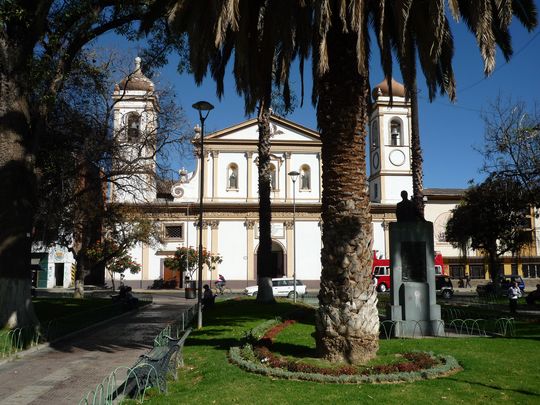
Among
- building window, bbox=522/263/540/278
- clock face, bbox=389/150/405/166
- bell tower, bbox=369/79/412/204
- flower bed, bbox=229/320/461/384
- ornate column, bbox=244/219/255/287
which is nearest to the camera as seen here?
flower bed, bbox=229/320/461/384

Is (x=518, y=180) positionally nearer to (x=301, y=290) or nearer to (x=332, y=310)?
(x=301, y=290)

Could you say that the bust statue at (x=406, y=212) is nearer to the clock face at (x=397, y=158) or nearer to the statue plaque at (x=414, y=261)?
the statue plaque at (x=414, y=261)

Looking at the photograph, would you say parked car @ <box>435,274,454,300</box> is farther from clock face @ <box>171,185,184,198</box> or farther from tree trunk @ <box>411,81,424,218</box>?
clock face @ <box>171,185,184,198</box>

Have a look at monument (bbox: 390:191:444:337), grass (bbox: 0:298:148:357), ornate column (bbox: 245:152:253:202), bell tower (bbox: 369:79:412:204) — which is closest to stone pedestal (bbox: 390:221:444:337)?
monument (bbox: 390:191:444:337)

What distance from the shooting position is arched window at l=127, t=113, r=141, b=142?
2141 cm

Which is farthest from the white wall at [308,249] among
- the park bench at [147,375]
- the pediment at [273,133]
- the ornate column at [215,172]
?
the park bench at [147,375]

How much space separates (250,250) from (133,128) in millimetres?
25165

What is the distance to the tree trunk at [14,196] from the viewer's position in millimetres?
13547

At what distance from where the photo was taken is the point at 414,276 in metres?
13.7

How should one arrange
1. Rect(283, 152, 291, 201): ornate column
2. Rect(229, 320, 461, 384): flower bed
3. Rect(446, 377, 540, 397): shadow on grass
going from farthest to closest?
Rect(283, 152, 291, 201): ornate column < Rect(229, 320, 461, 384): flower bed < Rect(446, 377, 540, 397): shadow on grass

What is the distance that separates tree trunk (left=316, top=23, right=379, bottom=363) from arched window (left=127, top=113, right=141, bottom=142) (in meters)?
13.3

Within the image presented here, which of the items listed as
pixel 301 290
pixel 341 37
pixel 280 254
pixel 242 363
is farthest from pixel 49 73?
pixel 280 254

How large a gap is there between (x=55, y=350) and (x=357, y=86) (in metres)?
9.51

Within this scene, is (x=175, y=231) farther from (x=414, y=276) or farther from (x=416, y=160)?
(x=414, y=276)
